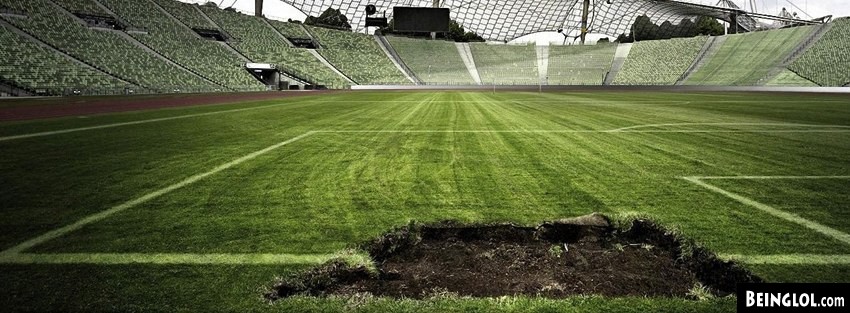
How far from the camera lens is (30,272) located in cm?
265

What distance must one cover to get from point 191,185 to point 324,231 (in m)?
2.03

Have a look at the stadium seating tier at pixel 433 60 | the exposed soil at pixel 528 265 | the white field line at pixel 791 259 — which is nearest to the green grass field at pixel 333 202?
the white field line at pixel 791 259

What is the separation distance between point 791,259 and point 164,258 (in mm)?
3161

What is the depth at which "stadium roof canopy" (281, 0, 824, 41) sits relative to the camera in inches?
2997

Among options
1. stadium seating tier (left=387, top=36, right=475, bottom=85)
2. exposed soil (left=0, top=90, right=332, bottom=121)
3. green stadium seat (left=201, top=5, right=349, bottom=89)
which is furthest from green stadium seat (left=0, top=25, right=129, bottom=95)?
stadium seating tier (left=387, top=36, right=475, bottom=85)

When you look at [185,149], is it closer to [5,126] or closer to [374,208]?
[374,208]

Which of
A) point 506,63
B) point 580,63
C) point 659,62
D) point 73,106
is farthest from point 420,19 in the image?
point 73,106

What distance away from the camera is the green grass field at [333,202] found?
8.18 ft

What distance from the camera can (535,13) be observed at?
84.2 meters

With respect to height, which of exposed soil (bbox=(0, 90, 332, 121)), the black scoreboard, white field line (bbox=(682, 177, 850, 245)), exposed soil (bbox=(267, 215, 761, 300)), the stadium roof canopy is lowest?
exposed soil (bbox=(267, 215, 761, 300))

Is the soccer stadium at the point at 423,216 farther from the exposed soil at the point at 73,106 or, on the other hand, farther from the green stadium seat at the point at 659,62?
the green stadium seat at the point at 659,62

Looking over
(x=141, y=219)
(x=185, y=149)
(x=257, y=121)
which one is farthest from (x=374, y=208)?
(x=257, y=121)

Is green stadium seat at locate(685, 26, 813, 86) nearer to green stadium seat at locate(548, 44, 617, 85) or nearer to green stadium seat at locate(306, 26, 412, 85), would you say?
green stadium seat at locate(548, 44, 617, 85)

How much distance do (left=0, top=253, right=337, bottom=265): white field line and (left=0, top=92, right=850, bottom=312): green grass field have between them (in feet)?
0.05
